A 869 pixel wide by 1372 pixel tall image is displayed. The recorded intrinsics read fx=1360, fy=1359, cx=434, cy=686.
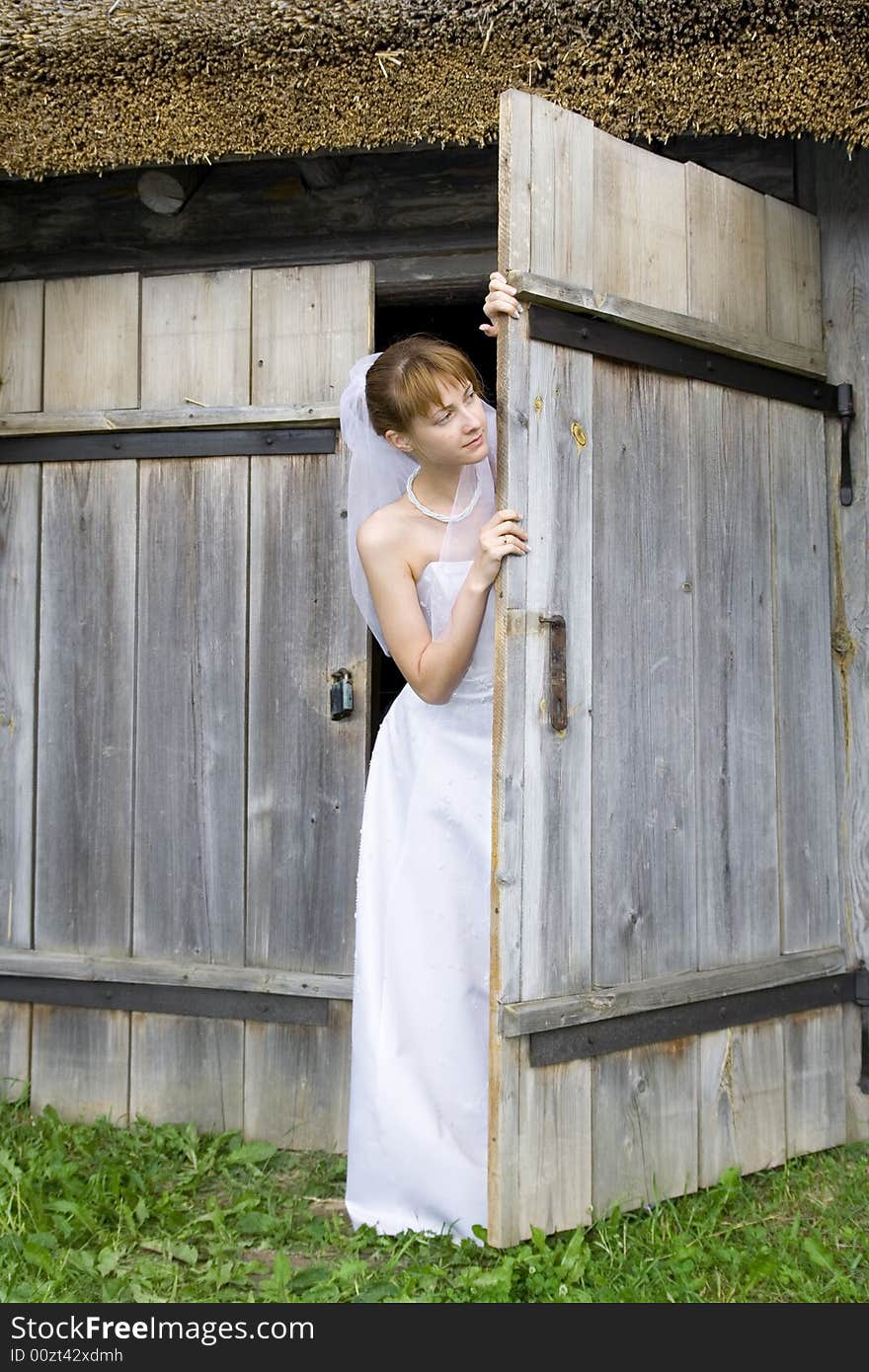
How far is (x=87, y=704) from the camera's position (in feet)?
11.8

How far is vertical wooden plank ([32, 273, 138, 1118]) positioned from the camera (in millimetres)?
3576

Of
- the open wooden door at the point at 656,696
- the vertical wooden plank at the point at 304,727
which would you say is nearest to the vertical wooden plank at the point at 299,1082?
the vertical wooden plank at the point at 304,727

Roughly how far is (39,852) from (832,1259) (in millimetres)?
2179

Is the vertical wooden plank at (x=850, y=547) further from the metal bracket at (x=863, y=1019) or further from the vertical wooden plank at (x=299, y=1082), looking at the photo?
the vertical wooden plank at (x=299, y=1082)

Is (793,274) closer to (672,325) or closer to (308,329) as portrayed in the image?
(672,325)

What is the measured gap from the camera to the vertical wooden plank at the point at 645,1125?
2.83m

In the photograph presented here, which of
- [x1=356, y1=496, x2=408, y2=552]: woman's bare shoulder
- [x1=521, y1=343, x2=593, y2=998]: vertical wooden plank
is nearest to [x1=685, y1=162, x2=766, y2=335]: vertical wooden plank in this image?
[x1=521, y1=343, x2=593, y2=998]: vertical wooden plank

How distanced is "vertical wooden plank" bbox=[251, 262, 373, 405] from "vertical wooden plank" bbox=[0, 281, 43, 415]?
617 mm

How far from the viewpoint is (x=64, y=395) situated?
3643mm

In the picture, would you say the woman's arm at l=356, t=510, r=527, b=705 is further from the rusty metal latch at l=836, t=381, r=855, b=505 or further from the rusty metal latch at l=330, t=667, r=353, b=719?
the rusty metal latch at l=836, t=381, r=855, b=505

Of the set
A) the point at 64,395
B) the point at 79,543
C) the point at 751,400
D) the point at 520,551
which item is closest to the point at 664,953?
the point at 520,551

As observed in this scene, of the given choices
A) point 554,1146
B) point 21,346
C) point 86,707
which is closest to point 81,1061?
point 86,707

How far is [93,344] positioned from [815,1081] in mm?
2660

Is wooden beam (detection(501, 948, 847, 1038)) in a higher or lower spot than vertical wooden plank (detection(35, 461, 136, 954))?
lower
